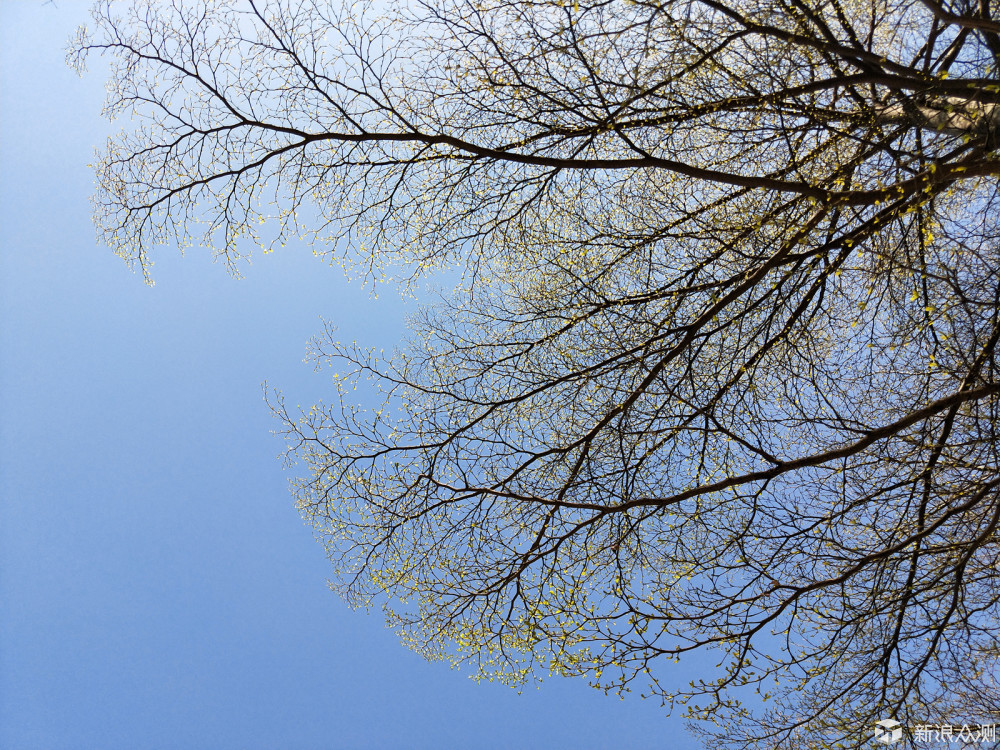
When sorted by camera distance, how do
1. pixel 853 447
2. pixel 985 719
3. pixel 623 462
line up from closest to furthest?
pixel 853 447, pixel 985 719, pixel 623 462

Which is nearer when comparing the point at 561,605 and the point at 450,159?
the point at 561,605

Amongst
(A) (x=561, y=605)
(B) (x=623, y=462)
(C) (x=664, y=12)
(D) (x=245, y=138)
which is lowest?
(A) (x=561, y=605)

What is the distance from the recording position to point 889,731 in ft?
17.1

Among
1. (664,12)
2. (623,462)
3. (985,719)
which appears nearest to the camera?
(664,12)

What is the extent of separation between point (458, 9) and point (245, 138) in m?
2.30

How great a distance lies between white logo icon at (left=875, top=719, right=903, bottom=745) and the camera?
518cm

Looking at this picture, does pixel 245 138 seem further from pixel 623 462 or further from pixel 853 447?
pixel 853 447

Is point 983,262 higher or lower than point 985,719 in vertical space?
higher

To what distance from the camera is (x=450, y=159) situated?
5.73m

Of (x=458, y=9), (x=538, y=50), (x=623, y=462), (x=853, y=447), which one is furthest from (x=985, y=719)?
(x=458, y=9)

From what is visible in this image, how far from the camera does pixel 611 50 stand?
16.3 feet

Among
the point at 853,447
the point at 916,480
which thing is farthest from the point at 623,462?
the point at 916,480

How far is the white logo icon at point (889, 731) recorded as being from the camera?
17.0 ft

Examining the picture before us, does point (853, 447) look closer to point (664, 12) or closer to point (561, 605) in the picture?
point (561, 605)
